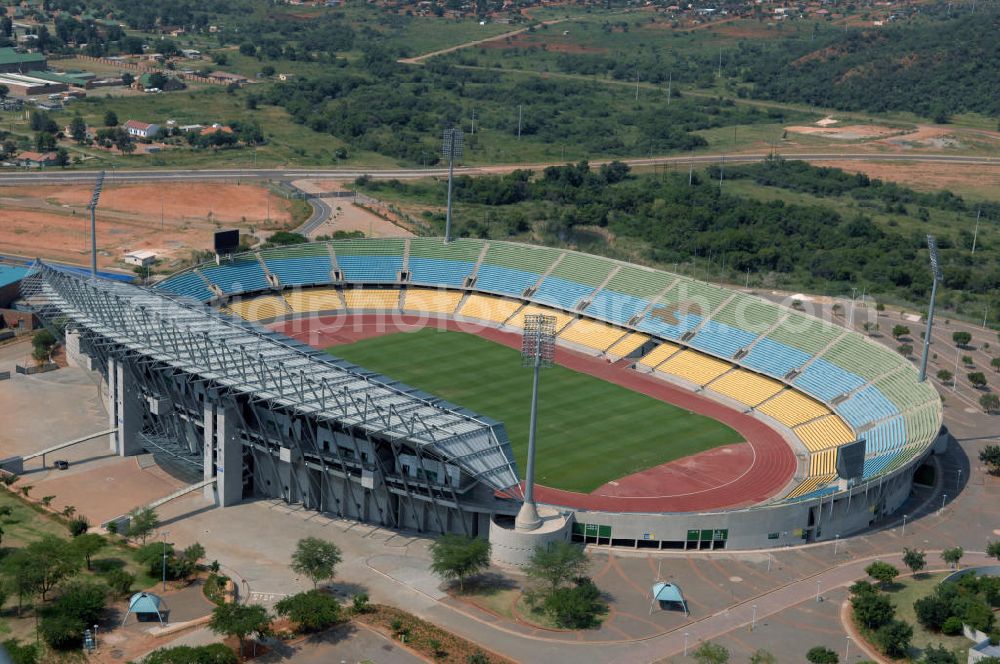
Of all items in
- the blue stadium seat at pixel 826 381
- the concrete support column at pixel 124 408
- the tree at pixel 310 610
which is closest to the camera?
the tree at pixel 310 610

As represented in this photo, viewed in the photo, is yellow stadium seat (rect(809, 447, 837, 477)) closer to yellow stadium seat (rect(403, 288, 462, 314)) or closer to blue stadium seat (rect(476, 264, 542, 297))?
blue stadium seat (rect(476, 264, 542, 297))

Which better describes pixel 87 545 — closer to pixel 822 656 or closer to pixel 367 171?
pixel 822 656

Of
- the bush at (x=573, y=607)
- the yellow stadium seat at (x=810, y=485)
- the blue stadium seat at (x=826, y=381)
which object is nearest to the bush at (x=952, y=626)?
the yellow stadium seat at (x=810, y=485)

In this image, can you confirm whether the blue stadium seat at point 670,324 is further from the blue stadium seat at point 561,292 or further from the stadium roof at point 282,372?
the stadium roof at point 282,372

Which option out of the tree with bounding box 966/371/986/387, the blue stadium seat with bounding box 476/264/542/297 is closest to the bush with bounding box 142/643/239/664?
the blue stadium seat with bounding box 476/264/542/297

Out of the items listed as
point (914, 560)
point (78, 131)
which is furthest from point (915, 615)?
point (78, 131)

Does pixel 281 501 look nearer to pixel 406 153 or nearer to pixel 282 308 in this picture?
pixel 282 308

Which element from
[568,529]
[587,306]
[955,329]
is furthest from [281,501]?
[955,329]
